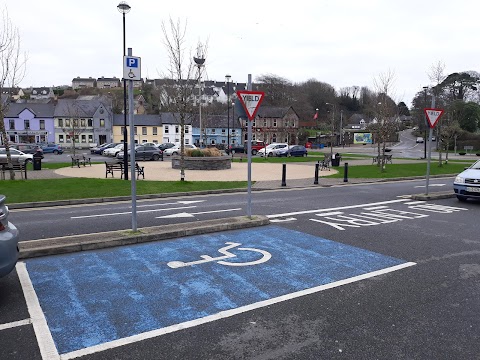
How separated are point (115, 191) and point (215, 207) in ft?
16.8

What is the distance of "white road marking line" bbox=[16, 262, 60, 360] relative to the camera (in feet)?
12.6

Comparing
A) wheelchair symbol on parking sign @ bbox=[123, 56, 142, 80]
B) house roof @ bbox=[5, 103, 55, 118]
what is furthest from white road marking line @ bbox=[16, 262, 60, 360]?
house roof @ bbox=[5, 103, 55, 118]

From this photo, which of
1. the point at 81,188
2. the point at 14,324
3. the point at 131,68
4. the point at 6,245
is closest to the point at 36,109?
the point at 81,188

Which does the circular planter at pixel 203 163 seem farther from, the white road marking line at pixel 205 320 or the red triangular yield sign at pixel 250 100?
the white road marking line at pixel 205 320

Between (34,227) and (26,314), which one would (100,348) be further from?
(34,227)

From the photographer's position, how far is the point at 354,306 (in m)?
5.00

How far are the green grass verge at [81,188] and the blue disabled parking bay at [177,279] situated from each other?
8009mm

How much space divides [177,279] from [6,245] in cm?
225

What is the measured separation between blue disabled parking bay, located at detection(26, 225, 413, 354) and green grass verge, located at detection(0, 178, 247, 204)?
801cm

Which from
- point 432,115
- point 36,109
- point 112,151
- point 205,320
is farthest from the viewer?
point 36,109

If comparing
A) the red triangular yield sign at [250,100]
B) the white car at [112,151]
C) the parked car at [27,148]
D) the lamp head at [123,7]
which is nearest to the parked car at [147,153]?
the white car at [112,151]

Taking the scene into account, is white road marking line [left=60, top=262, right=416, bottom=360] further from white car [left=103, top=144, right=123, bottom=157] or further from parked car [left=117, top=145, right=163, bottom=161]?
white car [left=103, top=144, right=123, bottom=157]

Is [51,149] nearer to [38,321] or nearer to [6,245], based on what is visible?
[6,245]

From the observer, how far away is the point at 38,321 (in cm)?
448
